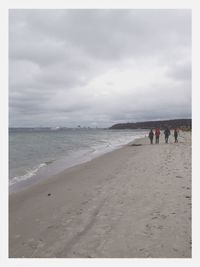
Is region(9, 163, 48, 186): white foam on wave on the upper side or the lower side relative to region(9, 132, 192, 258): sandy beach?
lower

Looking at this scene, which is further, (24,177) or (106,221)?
(24,177)

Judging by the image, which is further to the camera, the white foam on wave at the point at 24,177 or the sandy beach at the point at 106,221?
the white foam on wave at the point at 24,177

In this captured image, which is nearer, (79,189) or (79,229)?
(79,229)

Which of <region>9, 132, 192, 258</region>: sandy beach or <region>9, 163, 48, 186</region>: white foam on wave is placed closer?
<region>9, 132, 192, 258</region>: sandy beach

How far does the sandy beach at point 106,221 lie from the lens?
4.46 metres

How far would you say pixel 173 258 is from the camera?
421 cm

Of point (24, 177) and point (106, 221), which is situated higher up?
point (106, 221)

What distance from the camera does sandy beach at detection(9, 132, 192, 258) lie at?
4.46 metres

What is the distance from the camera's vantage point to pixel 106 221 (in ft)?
18.2

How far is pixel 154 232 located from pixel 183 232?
569mm

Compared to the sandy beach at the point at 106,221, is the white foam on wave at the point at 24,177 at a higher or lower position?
lower
